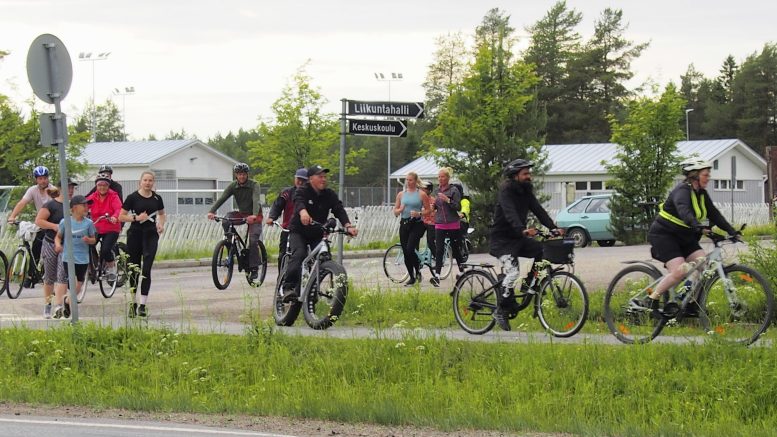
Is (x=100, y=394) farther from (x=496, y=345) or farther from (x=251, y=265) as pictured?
(x=251, y=265)

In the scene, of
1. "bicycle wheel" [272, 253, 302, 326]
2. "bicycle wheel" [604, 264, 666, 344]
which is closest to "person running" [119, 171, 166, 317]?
"bicycle wheel" [272, 253, 302, 326]

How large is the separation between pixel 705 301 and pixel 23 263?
1086cm

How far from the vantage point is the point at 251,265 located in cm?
1775

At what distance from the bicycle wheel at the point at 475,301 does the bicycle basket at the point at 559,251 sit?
732 mm

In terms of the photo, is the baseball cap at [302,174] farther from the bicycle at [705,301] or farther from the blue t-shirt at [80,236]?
the bicycle at [705,301]

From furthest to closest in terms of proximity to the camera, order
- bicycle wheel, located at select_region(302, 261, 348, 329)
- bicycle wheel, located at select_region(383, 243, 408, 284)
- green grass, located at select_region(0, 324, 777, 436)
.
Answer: bicycle wheel, located at select_region(383, 243, 408, 284)
bicycle wheel, located at select_region(302, 261, 348, 329)
green grass, located at select_region(0, 324, 777, 436)

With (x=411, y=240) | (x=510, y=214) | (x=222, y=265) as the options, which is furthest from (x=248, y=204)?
(x=510, y=214)

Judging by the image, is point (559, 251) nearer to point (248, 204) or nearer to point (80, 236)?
point (80, 236)

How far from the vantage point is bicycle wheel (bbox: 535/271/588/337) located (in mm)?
11195

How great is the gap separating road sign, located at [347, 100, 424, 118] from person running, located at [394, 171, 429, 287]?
111 inches

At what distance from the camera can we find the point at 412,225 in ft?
58.9

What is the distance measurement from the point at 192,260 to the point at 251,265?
8628mm

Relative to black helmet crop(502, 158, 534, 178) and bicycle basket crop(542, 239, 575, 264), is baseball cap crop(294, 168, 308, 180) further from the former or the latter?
bicycle basket crop(542, 239, 575, 264)

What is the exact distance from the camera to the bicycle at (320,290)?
12.2m
